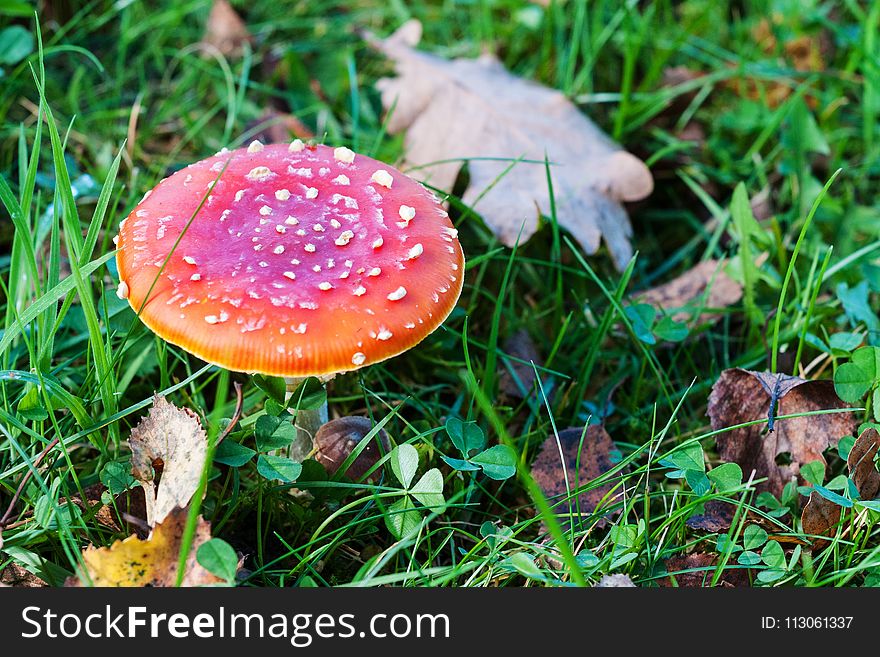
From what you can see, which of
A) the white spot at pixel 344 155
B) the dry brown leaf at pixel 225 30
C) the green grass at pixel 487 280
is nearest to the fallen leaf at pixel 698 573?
the green grass at pixel 487 280

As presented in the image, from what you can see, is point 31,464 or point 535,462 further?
point 535,462

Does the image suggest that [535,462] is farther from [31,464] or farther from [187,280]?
[31,464]

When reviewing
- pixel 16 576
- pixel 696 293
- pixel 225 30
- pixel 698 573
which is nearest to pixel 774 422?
pixel 698 573

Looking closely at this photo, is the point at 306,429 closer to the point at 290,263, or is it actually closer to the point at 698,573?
the point at 290,263

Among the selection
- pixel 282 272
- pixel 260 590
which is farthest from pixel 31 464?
pixel 282 272

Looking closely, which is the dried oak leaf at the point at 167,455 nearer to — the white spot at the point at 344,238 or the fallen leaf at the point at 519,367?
the white spot at the point at 344,238

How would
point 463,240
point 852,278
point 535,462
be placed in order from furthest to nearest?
point 463,240 → point 852,278 → point 535,462

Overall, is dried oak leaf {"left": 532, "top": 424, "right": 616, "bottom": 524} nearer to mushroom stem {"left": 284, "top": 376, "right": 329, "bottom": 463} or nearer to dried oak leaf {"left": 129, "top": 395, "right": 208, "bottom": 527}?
mushroom stem {"left": 284, "top": 376, "right": 329, "bottom": 463}
